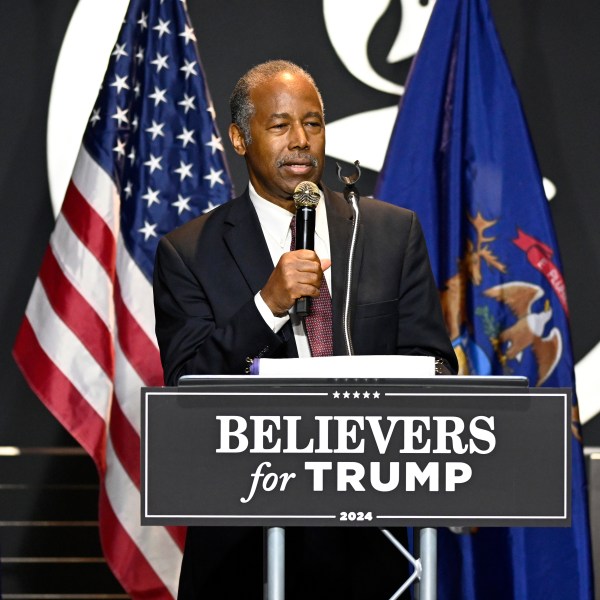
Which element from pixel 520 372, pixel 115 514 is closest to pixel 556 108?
pixel 520 372

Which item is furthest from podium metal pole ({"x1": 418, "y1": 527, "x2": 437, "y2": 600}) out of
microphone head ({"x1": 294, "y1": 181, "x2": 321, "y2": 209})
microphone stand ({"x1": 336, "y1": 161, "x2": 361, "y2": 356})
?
microphone head ({"x1": 294, "y1": 181, "x2": 321, "y2": 209})

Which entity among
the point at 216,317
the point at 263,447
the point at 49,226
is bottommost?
the point at 263,447

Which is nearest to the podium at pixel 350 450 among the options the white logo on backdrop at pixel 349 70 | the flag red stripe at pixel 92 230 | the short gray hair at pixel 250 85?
the short gray hair at pixel 250 85

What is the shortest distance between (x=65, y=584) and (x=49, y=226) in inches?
51.1

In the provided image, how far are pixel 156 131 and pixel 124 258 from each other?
43cm

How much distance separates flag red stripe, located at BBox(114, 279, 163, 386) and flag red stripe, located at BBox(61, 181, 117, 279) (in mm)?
170

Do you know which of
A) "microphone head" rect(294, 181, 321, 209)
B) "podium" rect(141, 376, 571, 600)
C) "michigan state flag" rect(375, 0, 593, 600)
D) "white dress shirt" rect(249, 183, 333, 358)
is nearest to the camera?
"podium" rect(141, 376, 571, 600)

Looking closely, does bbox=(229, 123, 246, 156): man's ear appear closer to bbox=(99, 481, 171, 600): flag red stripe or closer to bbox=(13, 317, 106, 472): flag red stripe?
bbox=(13, 317, 106, 472): flag red stripe

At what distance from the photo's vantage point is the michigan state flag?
350 centimetres

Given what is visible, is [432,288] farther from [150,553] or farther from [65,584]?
[65,584]

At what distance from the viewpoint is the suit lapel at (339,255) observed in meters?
2.23

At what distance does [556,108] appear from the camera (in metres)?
4.07

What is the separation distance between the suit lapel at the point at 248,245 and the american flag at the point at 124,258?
1237 mm

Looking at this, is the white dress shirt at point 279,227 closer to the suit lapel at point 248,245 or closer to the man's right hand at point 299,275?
the suit lapel at point 248,245
